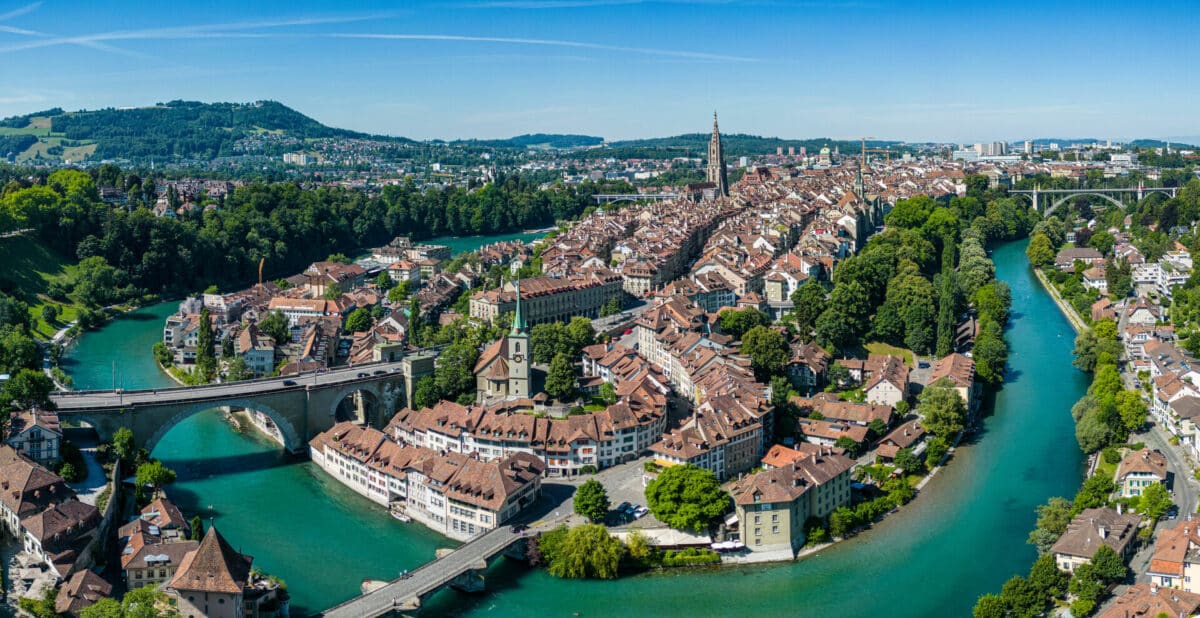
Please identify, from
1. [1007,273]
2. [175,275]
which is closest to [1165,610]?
[1007,273]

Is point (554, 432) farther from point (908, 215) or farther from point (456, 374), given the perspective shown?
point (908, 215)

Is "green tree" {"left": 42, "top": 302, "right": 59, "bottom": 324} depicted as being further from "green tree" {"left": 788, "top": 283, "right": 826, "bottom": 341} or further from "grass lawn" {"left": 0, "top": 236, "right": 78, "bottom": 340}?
"green tree" {"left": 788, "top": 283, "right": 826, "bottom": 341}

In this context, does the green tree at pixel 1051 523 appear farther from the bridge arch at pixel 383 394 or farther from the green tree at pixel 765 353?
the bridge arch at pixel 383 394

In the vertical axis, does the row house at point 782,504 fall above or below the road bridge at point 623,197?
below

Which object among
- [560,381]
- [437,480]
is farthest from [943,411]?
[437,480]

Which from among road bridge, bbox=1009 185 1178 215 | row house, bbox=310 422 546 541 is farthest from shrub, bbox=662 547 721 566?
road bridge, bbox=1009 185 1178 215

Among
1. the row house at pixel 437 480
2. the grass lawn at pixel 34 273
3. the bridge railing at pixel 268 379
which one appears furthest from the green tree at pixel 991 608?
the grass lawn at pixel 34 273
